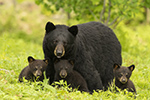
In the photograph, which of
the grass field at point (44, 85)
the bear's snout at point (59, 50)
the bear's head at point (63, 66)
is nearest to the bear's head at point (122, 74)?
the grass field at point (44, 85)

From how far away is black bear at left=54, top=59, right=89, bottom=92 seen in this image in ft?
18.6

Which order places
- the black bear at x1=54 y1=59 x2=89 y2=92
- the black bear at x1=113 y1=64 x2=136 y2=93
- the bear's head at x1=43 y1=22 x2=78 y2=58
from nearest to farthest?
the bear's head at x1=43 y1=22 x2=78 y2=58 → the black bear at x1=54 y1=59 x2=89 y2=92 → the black bear at x1=113 y1=64 x2=136 y2=93

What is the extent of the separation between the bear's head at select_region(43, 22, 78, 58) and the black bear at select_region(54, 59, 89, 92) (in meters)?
0.19

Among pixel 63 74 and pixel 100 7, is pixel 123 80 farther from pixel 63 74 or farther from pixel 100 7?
pixel 100 7

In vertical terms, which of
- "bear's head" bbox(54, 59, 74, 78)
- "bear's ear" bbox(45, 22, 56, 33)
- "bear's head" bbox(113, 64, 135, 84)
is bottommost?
"bear's head" bbox(113, 64, 135, 84)

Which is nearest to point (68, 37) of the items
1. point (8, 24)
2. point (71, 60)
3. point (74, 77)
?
point (71, 60)

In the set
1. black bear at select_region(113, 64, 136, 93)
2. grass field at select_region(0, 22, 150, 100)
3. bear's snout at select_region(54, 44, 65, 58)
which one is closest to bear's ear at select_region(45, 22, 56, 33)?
bear's snout at select_region(54, 44, 65, 58)

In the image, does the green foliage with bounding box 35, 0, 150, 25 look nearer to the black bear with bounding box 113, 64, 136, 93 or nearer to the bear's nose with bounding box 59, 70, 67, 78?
the black bear with bounding box 113, 64, 136, 93

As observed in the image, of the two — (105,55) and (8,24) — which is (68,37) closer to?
(105,55)

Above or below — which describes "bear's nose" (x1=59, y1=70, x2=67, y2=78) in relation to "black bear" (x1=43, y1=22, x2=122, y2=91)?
below

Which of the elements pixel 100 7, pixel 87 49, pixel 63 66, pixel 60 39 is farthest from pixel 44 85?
pixel 100 7

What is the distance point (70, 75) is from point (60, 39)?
31.2 inches

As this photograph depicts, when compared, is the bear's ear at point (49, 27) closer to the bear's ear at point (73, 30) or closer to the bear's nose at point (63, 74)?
the bear's ear at point (73, 30)

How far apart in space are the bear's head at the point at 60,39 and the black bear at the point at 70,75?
0.19 metres
